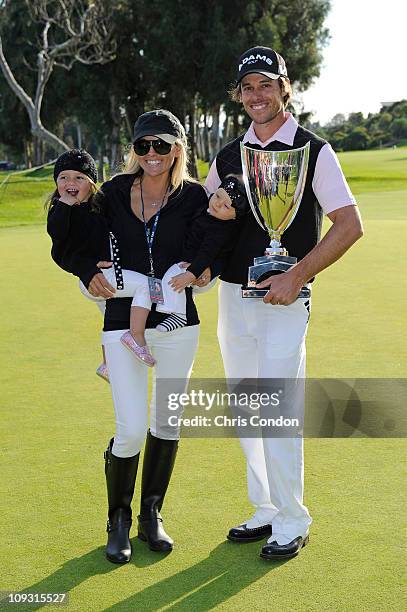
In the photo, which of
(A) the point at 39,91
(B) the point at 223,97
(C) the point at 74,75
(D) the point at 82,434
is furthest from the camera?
(C) the point at 74,75

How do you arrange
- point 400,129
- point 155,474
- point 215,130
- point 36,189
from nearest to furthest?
point 155,474 < point 36,189 < point 215,130 < point 400,129

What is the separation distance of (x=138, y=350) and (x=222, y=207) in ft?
2.03

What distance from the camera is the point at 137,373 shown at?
339 centimetres

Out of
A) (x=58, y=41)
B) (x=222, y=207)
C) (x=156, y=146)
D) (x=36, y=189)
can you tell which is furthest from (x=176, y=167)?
(x=58, y=41)

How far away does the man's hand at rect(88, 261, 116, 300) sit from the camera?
11.1ft

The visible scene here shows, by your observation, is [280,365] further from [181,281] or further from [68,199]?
[68,199]

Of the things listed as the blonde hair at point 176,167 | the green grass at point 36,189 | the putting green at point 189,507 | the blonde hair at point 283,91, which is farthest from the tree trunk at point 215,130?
the blonde hair at point 176,167

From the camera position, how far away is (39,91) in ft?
110

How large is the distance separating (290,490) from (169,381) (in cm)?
63


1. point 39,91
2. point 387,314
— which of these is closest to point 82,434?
point 387,314

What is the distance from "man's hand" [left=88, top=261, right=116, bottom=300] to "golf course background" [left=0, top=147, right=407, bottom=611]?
3.11 ft

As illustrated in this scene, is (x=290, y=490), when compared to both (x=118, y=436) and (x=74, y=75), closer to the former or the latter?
(x=118, y=436)

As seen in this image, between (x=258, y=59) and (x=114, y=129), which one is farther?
(x=114, y=129)

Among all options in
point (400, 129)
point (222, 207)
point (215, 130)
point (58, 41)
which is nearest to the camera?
point (222, 207)
